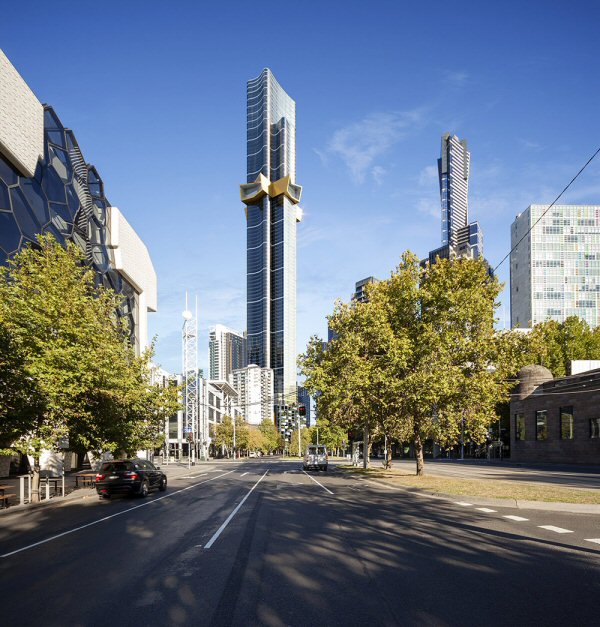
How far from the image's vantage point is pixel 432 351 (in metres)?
28.7

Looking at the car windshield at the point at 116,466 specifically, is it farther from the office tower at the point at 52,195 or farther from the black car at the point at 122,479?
the office tower at the point at 52,195

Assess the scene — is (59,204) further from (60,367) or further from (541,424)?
(541,424)

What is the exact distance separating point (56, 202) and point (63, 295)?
21726 millimetres

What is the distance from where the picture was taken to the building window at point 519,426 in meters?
66.3

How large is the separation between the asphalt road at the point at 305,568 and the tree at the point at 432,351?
37.4 feet

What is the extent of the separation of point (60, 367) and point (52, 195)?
81.5 ft

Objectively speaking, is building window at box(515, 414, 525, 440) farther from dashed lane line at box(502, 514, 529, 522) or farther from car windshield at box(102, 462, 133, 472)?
dashed lane line at box(502, 514, 529, 522)

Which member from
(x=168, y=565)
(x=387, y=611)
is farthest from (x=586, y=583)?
(x=168, y=565)

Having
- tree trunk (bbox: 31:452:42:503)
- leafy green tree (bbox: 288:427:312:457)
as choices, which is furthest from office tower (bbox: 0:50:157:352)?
leafy green tree (bbox: 288:427:312:457)

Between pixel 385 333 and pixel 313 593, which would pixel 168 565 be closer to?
pixel 313 593

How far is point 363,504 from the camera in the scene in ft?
62.9

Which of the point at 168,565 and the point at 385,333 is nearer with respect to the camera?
the point at 168,565

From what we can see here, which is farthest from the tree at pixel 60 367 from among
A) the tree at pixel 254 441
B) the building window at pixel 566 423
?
the tree at pixel 254 441

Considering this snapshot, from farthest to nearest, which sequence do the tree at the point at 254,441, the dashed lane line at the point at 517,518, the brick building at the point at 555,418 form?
the tree at the point at 254,441 < the brick building at the point at 555,418 < the dashed lane line at the point at 517,518
